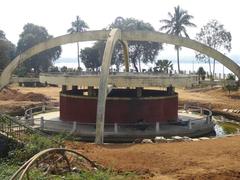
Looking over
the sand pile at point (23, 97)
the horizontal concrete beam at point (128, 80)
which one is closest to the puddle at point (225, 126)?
the horizontal concrete beam at point (128, 80)

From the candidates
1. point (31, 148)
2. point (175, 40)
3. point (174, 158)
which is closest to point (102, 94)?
point (174, 158)

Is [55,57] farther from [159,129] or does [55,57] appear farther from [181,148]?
[181,148]

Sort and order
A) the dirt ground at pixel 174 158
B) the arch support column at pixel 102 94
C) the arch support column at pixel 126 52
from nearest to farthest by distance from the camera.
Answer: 1. the dirt ground at pixel 174 158
2. the arch support column at pixel 102 94
3. the arch support column at pixel 126 52

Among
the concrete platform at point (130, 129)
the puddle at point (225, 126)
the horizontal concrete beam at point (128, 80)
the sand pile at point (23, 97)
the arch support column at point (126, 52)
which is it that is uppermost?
the arch support column at point (126, 52)

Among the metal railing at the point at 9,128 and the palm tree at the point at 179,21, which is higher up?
the palm tree at the point at 179,21

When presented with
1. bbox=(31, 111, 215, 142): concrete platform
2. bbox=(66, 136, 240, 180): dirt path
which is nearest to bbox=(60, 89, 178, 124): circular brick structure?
bbox=(31, 111, 215, 142): concrete platform

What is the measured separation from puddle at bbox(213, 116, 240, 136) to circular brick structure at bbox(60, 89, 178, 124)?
12.3ft

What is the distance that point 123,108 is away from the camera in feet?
100.0

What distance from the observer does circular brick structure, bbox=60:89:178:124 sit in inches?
1201

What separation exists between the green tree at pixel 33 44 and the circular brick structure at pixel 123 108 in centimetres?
5970

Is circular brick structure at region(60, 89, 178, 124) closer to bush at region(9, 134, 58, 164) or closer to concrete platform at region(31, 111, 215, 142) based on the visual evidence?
concrete platform at region(31, 111, 215, 142)

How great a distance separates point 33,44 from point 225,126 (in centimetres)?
6568

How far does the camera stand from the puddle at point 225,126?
109ft

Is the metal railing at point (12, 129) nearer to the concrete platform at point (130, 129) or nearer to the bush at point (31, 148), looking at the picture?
the bush at point (31, 148)
